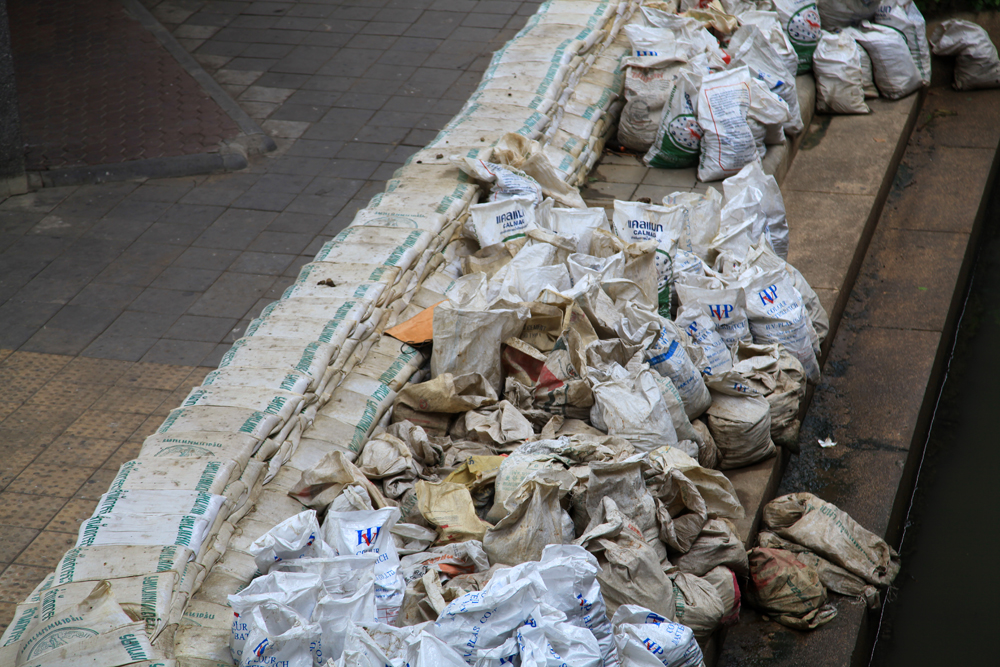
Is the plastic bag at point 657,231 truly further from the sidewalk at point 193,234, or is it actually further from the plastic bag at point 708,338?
the sidewalk at point 193,234

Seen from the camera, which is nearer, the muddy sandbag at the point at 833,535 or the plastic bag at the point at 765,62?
the muddy sandbag at the point at 833,535

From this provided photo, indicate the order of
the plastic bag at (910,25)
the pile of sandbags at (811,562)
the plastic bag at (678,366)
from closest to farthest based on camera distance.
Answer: the pile of sandbags at (811,562) < the plastic bag at (678,366) < the plastic bag at (910,25)

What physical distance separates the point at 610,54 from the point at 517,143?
141 cm

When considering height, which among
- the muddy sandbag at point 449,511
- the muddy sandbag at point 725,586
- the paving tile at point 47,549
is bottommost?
the paving tile at point 47,549

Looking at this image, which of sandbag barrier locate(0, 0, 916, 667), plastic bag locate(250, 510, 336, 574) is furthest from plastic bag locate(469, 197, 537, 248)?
plastic bag locate(250, 510, 336, 574)

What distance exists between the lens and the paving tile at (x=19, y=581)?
12.4 ft

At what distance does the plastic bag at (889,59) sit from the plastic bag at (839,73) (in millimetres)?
129

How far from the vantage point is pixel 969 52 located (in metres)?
6.82

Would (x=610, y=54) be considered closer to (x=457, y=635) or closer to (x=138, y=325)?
(x=138, y=325)

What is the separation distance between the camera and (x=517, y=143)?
4938 millimetres

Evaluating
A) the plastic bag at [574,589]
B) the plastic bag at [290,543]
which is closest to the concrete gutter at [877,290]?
the plastic bag at [574,589]

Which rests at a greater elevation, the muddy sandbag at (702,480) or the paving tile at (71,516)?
the muddy sandbag at (702,480)

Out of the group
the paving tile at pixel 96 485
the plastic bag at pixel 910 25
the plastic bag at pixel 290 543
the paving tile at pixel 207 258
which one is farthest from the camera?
the plastic bag at pixel 910 25

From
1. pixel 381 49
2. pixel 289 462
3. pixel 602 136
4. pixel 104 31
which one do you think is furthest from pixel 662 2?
pixel 104 31
